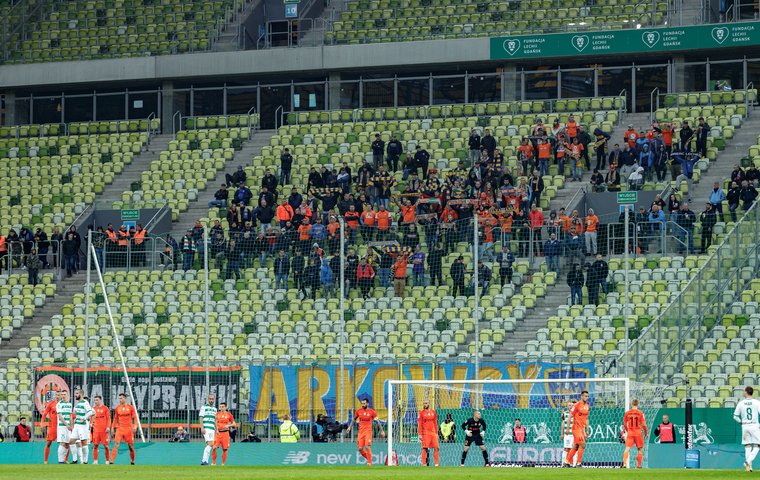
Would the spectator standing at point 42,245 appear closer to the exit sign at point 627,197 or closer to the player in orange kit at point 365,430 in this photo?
the player in orange kit at point 365,430

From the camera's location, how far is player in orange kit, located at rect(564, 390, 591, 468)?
30.8 metres

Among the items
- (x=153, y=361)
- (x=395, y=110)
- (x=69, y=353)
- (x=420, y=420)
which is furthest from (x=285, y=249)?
(x=395, y=110)

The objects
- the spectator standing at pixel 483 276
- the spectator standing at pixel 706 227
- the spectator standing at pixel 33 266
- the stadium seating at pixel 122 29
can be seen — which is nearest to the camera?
the spectator standing at pixel 706 227

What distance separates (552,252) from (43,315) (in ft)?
54.6

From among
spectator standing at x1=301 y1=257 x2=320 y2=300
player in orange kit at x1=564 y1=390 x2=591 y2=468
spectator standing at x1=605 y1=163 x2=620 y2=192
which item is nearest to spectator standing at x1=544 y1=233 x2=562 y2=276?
spectator standing at x1=605 y1=163 x2=620 y2=192

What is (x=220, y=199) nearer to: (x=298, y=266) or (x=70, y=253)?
(x=70, y=253)

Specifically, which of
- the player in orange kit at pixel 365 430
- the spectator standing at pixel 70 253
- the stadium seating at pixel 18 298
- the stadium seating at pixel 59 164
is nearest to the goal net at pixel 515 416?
the player in orange kit at pixel 365 430

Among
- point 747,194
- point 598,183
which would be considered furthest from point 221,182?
point 747,194

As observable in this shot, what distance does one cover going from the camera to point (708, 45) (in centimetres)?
5044

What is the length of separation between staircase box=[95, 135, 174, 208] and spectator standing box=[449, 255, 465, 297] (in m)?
16.7

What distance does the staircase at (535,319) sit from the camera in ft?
130

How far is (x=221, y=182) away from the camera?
5216 cm

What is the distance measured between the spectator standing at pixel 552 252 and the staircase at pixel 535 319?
36 cm

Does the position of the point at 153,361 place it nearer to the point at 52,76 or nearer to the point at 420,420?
the point at 420,420
